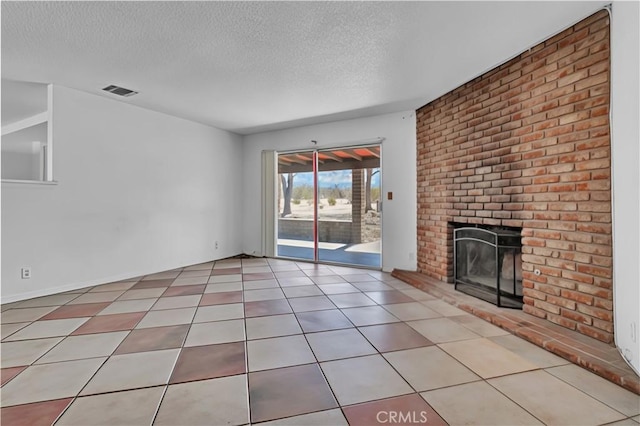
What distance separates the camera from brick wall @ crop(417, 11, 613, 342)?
215 centimetres

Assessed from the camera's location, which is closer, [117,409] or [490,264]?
[117,409]

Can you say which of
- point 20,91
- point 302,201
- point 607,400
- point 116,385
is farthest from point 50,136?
point 607,400

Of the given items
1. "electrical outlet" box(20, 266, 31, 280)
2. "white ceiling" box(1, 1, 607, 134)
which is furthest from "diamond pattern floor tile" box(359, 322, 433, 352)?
"electrical outlet" box(20, 266, 31, 280)

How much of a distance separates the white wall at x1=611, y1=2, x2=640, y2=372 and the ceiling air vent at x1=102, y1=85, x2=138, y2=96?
15.3ft

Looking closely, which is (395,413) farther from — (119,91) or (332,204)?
(119,91)

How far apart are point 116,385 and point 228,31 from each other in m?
2.62

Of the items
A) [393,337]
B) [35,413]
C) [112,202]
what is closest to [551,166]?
[393,337]

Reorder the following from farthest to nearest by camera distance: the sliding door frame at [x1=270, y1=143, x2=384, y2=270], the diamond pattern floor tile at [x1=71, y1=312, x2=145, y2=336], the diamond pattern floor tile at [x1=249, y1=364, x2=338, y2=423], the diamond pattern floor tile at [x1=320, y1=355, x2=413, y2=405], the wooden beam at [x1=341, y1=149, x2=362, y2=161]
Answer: the wooden beam at [x1=341, y1=149, x2=362, y2=161], the sliding door frame at [x1=270, y1=143, x2=384, y2=270], the diamond pattern floor tile at [x1=71, y1=312, x2=145, y2=336], the diamond pattern floor tile at [x1=320, y1=355, x2=413, y2=405], the diamond pattern floor tile at [x1=249, y1=364, x2=338, y2=423]

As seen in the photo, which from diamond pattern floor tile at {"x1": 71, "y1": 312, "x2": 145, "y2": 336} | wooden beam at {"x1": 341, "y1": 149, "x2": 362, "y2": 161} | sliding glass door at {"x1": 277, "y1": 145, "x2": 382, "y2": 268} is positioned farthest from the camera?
wooden beam at {"x1": 341, "y1": 149, "x2": 362, "y2": 161}

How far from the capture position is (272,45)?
2.61 m

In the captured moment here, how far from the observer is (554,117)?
2.47m

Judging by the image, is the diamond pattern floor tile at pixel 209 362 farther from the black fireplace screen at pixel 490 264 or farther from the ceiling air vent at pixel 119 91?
the ceiling air vent at pixel 119 91

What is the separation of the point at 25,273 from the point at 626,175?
17.9 feet

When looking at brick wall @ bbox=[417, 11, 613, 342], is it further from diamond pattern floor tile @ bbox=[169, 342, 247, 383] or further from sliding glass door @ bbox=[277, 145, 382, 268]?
diamond pattern floor tile @ bbox=[169, 342, 247, 383]
